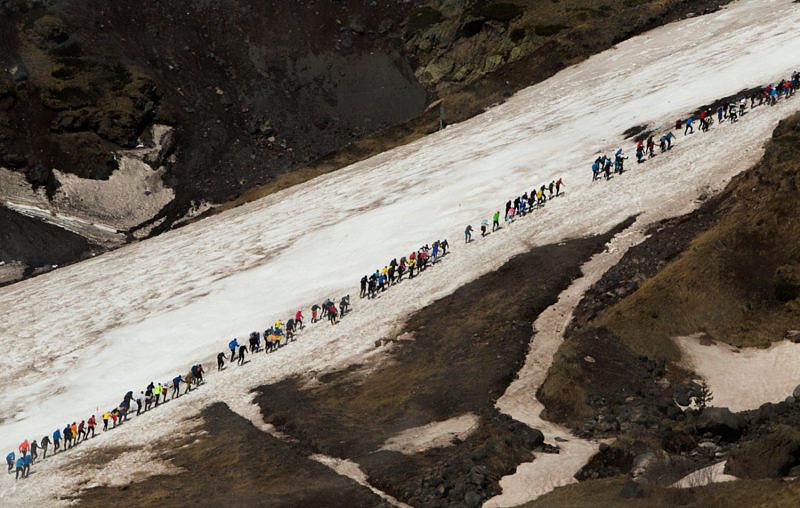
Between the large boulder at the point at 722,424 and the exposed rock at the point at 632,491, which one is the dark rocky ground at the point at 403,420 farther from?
the exposed rock at the point at 632,491

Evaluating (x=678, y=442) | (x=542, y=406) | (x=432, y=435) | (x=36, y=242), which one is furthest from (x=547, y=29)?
(x=678, y=442)

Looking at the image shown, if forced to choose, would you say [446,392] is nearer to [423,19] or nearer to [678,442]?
[678,442]

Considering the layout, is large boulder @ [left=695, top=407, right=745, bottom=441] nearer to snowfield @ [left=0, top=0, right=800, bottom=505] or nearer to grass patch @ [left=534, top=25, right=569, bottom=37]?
snowfield @ [left=0, top=0, right=800, bottom=505]

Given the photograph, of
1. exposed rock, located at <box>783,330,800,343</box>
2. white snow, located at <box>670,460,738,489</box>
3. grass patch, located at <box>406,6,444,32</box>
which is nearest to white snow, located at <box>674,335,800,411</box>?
exposed rock, located at <box>783,330,800,343</box>

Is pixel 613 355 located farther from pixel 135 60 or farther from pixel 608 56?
pixel 135 60

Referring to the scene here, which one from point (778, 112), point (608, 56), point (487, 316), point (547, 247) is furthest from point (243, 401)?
point (608, 56)

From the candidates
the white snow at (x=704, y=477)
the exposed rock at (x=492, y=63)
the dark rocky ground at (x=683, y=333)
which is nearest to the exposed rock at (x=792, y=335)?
the dark rocky ground at (x=683, y=333)
